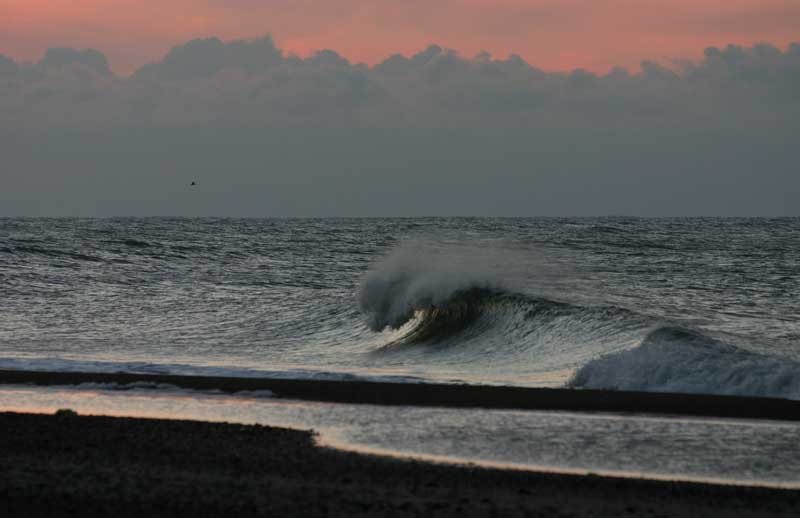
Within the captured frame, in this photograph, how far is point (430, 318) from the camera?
67.5 ft

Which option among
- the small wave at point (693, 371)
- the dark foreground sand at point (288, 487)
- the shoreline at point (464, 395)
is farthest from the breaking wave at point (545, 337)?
the dark foreground sand at point (288, 487)

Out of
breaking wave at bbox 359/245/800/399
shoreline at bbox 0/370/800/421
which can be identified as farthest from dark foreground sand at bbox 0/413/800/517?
breaking wave at bbox 359/245/800/399

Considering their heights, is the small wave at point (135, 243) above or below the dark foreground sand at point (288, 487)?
below

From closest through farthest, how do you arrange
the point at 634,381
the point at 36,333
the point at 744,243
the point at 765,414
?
the point at 765,414
the point at 634,381
the point at 36,333
the point at 744,243

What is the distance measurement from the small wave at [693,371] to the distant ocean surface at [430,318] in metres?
0.02

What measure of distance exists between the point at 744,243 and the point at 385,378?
38065mm

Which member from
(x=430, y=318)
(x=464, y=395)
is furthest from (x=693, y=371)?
(x=430, y=318)

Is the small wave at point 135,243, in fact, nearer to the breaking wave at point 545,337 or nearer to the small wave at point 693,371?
the breaking wave at point 545,337

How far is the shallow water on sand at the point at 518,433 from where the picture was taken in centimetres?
771

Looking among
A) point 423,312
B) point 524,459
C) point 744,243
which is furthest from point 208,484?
point 744,243

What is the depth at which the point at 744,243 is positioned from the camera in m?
47.3

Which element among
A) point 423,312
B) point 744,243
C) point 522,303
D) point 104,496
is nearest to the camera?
point 104,496

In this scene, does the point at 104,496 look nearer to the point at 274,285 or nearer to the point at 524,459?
the point at 524,459

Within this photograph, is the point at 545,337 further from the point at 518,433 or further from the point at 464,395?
the point at 518,433
